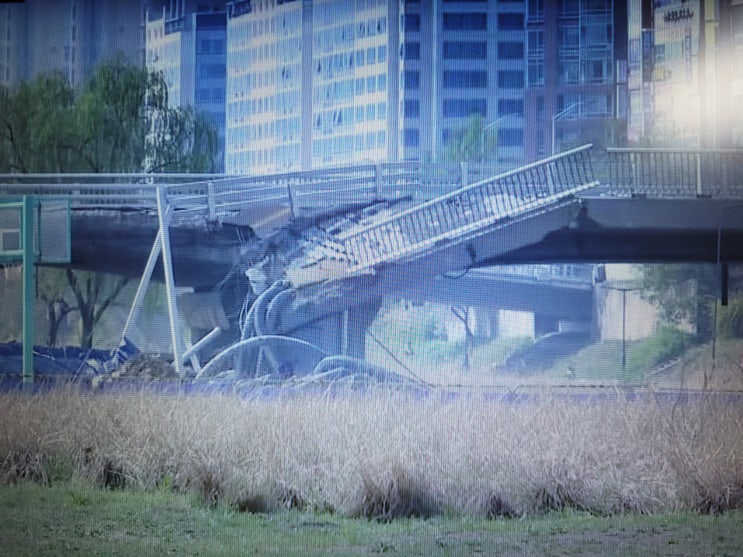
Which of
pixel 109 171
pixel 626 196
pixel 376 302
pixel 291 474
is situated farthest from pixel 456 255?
pixel 109 171

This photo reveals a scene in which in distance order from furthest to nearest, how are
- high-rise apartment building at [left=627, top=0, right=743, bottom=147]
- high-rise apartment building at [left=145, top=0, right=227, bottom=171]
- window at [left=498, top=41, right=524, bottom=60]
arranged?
high-rise apartment building at [left=145, top=0, right=227, bottom=171] < window at [left=498, top=41, right=524, bottom=60] < high-rise apartment building at [left=627, top=0, right=743, bottom=147]

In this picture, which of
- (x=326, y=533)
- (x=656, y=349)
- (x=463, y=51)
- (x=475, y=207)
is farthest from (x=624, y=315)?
(x=326, y=533)

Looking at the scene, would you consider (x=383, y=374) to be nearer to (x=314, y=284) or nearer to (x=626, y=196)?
(x=314, y=284)

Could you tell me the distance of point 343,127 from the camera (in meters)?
5.35

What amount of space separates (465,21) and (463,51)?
11 centimetres

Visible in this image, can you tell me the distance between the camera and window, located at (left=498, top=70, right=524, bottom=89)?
5.29 metres

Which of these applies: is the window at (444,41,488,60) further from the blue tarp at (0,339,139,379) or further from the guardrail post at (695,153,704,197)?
the blue tarp at (0,339,139,379)

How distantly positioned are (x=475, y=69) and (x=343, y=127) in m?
0.55

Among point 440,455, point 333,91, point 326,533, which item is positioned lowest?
point 326,533

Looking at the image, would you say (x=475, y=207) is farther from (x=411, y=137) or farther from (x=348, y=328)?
(x=348, y=328)

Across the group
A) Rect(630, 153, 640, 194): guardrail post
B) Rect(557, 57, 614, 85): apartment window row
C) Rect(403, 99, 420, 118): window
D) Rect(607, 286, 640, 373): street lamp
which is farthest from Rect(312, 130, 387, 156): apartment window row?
Rect(607, 286, 640, 373): street lamp

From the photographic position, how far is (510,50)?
532 centimetres

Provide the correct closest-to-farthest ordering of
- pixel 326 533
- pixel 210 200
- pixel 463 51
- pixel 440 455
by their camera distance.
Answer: pixel 326 533 < pixel 440 455 < pixel 463 51 < pixel 210 200

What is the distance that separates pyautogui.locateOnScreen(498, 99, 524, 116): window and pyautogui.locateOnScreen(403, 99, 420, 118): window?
1.03ft
